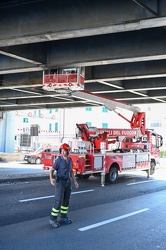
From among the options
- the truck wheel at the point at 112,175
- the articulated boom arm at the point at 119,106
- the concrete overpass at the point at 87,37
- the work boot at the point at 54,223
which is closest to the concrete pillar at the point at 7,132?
the articulated boom arm at the point at 119,106

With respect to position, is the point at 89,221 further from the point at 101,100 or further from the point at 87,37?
the point at 101,100

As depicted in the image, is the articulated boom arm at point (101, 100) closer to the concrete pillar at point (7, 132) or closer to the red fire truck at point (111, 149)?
the red fire truck at point (111, 149)

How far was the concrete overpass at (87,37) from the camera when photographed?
25.8 feet

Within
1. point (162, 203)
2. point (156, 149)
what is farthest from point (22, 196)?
point (156, 149)

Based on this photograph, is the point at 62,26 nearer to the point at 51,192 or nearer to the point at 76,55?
the point at 76,55

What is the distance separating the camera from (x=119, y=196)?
36.4 ft

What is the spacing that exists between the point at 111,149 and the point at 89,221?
10.6 metres

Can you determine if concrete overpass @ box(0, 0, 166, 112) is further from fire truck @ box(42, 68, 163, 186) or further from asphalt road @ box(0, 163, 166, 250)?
asphalt road @ box(0, 163, 166, 250)

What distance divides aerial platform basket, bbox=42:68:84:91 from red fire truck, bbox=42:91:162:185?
2.54 m

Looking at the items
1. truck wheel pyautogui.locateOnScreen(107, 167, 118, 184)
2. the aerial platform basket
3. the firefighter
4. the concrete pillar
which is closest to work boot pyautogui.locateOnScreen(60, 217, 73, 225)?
the firefighter

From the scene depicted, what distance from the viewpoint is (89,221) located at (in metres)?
7.29

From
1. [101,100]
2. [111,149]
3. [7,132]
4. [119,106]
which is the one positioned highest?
[101,100]

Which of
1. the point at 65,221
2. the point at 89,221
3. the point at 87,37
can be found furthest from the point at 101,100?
the point at 65,221

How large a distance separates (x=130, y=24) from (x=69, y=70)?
15.3 ft
